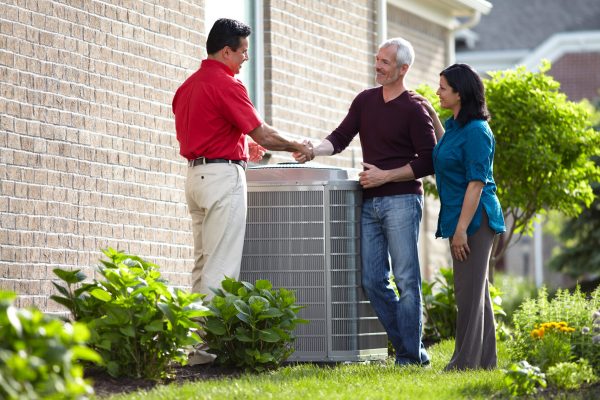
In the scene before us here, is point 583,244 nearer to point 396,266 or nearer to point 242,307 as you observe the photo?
point 396,266

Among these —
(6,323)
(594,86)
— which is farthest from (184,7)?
(594,86)

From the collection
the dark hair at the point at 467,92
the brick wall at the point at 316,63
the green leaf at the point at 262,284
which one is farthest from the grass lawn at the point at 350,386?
the brick wall at the point at 316,63

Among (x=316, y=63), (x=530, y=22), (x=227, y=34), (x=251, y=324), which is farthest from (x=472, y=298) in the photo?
(x=530, y=22)

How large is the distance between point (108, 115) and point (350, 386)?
9.24 feet

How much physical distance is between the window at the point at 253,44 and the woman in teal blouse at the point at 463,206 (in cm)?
295

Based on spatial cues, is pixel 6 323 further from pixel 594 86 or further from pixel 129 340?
pixel 594 86

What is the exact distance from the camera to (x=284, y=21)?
1072 centimetres

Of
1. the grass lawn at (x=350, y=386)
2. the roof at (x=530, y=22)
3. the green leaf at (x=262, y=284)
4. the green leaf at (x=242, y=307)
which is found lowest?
the grass lawn at (x=350, y=386)

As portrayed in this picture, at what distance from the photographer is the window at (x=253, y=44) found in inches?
403

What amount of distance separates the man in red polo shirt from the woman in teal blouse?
3.63ft

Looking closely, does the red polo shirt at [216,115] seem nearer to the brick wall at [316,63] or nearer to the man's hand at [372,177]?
the man's hand at [372,177]

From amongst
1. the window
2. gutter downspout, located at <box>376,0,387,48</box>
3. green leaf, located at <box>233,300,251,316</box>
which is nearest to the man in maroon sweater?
green leaf, located at <box>233,300,251,316</box>

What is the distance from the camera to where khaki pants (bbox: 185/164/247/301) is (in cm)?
741

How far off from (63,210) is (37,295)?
602 mm
